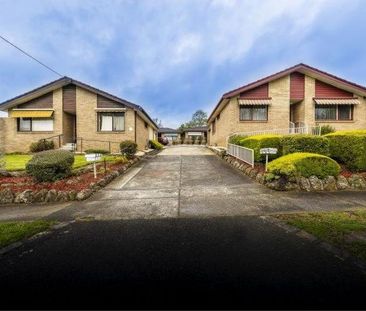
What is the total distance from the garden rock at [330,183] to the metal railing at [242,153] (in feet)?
12.4

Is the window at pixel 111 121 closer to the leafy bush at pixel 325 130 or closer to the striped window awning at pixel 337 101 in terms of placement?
the leafy bush at pixel 325 130

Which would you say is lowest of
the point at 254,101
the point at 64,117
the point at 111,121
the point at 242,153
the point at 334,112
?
the point at 242,153

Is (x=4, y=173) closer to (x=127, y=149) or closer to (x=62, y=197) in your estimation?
(x=62, y=197)

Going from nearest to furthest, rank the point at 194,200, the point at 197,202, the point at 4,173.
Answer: the point at 197,202 < the point at 194,200 < the point at 4,173

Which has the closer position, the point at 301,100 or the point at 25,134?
the point at 301,100

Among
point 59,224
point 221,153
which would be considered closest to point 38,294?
point 59,224

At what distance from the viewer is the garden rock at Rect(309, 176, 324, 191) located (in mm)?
10016

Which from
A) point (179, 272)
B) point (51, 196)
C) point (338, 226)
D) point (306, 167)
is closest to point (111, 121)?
point (51, 196)

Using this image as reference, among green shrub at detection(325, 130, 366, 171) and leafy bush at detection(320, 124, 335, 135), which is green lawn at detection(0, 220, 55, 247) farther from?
leafy bush at detection(320, 124, 335, 135)

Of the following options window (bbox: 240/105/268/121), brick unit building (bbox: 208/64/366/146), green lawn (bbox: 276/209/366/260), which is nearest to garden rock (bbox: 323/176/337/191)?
green lawn (bbox: 276/209/366/260)

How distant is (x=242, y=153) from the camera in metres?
15.5

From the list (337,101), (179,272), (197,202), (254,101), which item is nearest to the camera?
(179,272)

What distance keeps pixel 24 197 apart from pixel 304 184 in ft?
32.0

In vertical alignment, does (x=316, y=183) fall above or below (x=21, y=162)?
below
